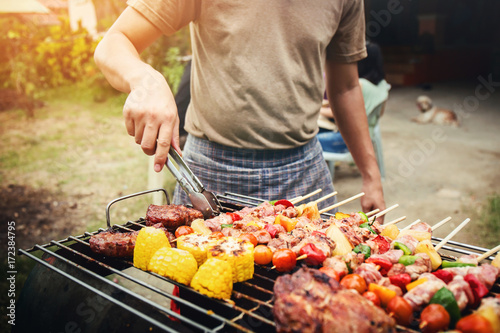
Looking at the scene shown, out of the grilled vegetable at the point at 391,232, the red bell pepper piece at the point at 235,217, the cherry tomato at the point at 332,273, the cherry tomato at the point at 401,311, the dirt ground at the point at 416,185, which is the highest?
the red bell pepper piece at the point at 235,217

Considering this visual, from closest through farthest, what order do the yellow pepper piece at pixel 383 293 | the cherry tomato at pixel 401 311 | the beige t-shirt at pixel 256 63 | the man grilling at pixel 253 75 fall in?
the cherry tomato at pixel 401 311
the yellow pepper piece at pixel 383 293
the man grilling at pixel 253 75
the beige t-shirt at pixel 256 63

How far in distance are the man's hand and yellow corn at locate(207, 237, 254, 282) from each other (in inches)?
20.3

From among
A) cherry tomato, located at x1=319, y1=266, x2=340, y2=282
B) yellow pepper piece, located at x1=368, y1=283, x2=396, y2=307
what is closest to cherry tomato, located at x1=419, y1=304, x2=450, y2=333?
yellow pepper piece, located at x1=368, y1=283, x2=396, y2=307

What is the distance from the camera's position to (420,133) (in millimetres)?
10820

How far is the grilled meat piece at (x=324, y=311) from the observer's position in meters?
1.25

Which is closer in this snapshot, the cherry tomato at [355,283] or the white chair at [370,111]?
the cherry tomato at [355,283]

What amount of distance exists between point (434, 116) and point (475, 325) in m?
11.8

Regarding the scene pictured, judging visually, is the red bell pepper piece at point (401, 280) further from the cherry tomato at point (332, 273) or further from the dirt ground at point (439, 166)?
the dirt ground at point (439, 166)

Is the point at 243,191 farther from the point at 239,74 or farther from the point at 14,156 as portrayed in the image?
the point at 14,156

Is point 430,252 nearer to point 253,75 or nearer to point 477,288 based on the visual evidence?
point 477,288

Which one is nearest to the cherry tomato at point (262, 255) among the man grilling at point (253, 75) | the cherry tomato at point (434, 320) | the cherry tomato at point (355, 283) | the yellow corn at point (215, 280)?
the yellow corn at point (215, 280)

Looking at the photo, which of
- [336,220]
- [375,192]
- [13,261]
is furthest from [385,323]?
[13,261]

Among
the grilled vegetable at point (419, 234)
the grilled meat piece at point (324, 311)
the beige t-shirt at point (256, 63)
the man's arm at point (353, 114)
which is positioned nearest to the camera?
the grilled meat piece at point (324, 311)

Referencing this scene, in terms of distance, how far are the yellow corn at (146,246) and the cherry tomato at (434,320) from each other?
115 centimetres
